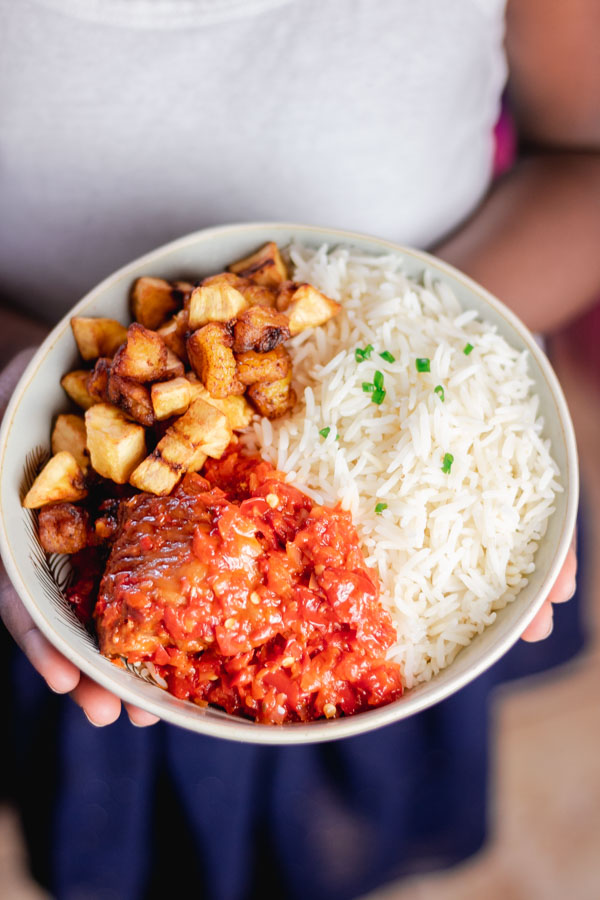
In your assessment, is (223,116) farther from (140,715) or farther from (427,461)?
(140,715)

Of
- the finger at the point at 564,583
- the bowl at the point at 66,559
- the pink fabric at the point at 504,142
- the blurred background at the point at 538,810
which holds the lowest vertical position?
the blurred background at the point at 538,810

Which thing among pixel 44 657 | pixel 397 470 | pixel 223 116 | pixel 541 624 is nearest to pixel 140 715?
pixel 44 657

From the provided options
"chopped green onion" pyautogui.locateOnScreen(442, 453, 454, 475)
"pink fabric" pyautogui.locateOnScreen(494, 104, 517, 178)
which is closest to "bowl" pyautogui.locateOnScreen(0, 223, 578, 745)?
"chopped green onion" pyautogui.locateOnScreen(442, 453, 454, 475)

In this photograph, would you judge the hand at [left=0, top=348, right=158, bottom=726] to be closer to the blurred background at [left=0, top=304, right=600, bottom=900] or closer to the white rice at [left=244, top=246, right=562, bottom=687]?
the white rice at [left=244, top=246, right=562, bottom=687]

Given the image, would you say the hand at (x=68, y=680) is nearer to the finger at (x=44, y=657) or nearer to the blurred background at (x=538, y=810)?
the finger at (x=44, y=657)

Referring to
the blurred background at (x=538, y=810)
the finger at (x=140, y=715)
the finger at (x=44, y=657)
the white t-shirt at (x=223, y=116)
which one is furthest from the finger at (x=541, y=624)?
the blurred background at (x=538, y=810)

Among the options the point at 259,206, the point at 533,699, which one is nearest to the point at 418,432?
the point at 259,206
